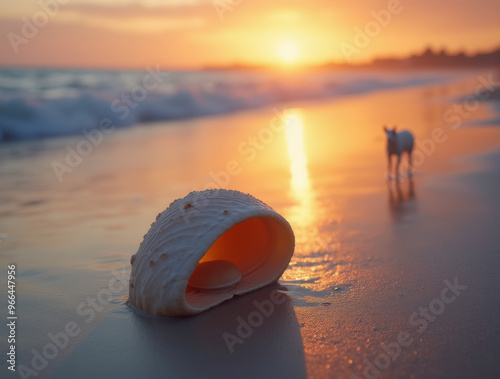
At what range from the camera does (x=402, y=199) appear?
5965 mm

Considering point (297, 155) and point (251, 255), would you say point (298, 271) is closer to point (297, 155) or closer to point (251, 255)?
point (251, 255)

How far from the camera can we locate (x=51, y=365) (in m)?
2.72

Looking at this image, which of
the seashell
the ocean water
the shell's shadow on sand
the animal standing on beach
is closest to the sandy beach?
the shell's shadow on sand

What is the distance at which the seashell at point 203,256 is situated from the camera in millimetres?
3064

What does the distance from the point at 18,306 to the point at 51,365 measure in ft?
2.84

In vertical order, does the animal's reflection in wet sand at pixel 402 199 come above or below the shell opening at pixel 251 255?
above

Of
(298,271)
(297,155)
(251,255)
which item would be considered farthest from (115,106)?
(298,271)

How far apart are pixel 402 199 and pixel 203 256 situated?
324 centimetres

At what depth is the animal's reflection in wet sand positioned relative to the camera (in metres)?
5.36

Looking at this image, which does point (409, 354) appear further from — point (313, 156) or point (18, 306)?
point (313, 156)

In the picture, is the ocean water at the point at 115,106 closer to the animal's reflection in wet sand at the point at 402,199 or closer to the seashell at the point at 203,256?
the animal's reflection in wet sand at the point at 402,199

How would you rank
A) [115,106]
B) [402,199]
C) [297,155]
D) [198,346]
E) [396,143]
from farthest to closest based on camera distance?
[115,106] → [297,155] → [396,143] → [402,199] → [198,346]

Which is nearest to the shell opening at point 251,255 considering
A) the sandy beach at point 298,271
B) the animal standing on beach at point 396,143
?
the sandy beach at point 298,271

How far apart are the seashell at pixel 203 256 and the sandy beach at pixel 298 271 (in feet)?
0.37
